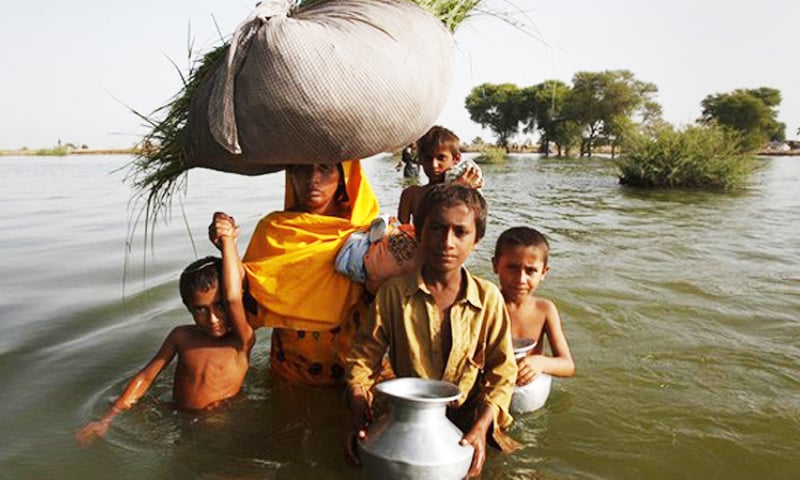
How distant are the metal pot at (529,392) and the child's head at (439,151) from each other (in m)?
0.98

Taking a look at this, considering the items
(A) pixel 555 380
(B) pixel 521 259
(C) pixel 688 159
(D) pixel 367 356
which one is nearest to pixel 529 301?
(B) pixel 521 259

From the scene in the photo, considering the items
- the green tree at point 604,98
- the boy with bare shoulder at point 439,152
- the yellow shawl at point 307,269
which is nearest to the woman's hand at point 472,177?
the boy with bare shoulder at point 439,152

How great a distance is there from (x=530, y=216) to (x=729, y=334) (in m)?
6.94

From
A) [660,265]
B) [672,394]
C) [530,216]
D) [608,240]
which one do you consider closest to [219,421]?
[672,394]

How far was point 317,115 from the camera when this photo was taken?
2.17 m

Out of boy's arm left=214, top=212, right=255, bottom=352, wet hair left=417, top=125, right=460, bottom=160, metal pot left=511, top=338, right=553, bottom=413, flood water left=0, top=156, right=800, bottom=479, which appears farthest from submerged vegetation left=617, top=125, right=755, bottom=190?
boy's arm left=214, top=212, right=255, bottom=352

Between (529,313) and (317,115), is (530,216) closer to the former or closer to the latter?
(529,313)

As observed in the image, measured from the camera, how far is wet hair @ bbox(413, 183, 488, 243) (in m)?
2.15

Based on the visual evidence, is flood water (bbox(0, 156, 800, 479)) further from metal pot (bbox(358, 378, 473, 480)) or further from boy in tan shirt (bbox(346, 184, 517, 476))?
metal pot (bbox(358, 378, 473, 480))

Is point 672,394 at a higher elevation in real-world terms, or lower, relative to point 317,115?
lower

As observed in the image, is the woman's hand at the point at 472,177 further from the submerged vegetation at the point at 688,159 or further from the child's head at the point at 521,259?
the submerged vegetation at the point at 688,159

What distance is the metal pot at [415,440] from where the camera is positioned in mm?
1831

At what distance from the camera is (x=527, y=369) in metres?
2.71

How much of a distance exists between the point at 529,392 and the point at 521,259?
1.89 ft
